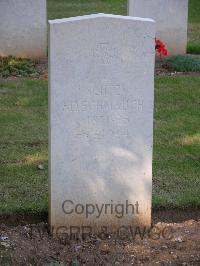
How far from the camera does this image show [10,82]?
32.6 feet

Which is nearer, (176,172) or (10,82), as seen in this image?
(176,172)

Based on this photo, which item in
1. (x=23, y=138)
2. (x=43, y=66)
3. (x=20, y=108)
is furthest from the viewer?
(x=43, y=66)

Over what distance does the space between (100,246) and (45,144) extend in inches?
96.3

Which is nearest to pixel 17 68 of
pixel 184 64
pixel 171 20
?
pixel 184 64

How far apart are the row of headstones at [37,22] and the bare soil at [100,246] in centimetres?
635

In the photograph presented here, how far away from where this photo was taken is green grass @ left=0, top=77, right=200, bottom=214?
5.80 meters

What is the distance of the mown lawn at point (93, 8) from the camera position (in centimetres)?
1716

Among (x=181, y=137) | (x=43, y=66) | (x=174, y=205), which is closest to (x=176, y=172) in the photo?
(x=174, y=205)

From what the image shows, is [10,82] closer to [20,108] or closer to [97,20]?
[20,108]

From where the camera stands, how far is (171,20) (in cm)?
1173

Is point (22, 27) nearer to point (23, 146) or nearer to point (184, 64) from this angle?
point (184, 64)

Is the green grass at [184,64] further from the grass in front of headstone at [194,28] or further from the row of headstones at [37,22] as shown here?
the grass in front of headstone at [194,28]

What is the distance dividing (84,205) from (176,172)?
1560 mm

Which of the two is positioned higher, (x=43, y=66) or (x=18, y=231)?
(x=43, y=66)
